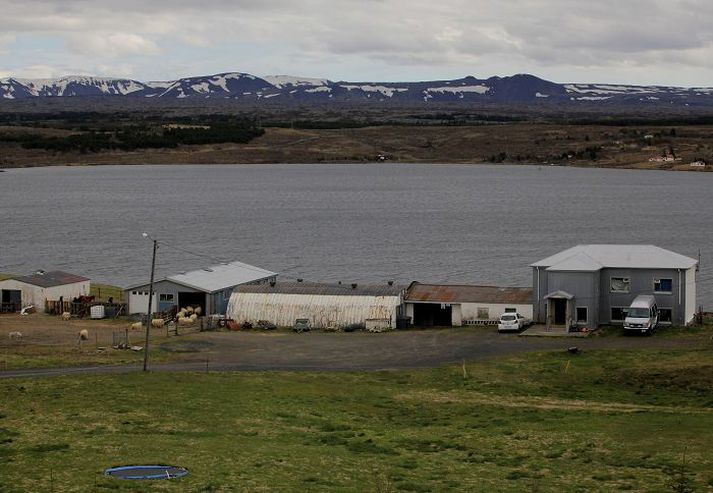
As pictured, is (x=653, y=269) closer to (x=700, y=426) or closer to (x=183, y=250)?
(x=700, y=426)

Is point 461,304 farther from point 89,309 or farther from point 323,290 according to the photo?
point 89,309

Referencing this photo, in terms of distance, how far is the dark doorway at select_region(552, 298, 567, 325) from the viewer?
51.6m

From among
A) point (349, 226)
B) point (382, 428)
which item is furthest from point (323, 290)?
point (349, 226)

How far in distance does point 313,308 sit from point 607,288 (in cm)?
1372

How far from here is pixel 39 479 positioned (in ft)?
73.4

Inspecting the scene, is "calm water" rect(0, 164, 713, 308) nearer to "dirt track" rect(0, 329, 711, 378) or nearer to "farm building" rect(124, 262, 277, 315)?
"dirt track" rect(0, 329, 711, 378)

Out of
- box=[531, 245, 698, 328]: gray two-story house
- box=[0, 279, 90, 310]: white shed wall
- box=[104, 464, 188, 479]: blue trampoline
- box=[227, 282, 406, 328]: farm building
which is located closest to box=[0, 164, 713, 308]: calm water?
box=[531, 245, 698, 328]: gray two-story house

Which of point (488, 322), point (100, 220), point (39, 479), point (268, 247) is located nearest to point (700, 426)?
point (39, 479)

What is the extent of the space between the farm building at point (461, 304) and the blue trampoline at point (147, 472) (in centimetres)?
3090

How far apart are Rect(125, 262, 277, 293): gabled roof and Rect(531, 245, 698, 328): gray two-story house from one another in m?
16.3

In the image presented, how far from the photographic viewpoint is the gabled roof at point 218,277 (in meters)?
56.8

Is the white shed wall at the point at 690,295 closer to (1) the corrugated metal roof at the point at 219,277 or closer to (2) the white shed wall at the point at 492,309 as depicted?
(2) the white shed wall at the point at 492,309

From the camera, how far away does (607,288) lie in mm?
52000

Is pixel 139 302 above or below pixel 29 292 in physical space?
below
